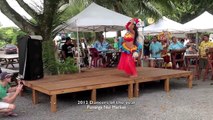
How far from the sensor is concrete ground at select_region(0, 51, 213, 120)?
20.3ft

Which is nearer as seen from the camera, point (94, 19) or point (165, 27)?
point (94, 19)

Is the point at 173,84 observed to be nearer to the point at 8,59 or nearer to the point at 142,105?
the point at 142,105

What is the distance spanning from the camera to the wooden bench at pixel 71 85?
6.55 m

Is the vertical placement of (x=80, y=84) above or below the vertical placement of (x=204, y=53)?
below

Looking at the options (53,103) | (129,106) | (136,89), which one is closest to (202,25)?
(136,89)

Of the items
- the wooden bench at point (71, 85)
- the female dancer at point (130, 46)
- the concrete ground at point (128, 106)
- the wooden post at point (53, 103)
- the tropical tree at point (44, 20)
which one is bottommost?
the concrete ground at point (128, 106)

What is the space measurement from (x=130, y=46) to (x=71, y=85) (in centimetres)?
207

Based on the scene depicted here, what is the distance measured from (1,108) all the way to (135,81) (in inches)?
133

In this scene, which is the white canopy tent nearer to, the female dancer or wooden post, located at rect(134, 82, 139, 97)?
the female dancer

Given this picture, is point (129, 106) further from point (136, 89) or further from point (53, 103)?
point (53, 103)

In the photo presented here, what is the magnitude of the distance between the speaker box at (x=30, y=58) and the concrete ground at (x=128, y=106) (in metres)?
0.67

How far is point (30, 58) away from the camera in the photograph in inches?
316

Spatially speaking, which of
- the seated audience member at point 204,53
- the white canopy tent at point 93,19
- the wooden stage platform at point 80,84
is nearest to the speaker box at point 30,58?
the wooden stage platform at point 80,84

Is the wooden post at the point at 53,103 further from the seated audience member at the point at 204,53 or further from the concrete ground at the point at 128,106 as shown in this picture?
the seated audience member at the point at 204,53
